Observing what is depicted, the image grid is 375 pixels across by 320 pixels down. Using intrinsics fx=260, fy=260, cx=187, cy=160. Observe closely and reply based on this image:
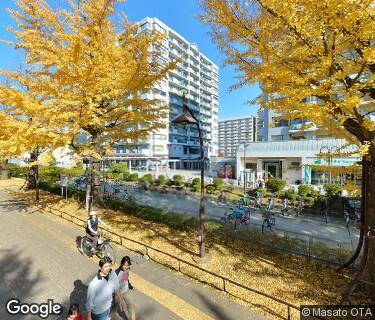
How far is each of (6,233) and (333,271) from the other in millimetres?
11872

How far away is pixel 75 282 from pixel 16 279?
162cm

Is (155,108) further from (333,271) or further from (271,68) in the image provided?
(333,271)

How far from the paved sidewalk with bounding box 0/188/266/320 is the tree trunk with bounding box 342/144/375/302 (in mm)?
2424

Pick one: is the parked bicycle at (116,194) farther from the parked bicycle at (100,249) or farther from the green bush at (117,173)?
the parked bicycle at (100,249)

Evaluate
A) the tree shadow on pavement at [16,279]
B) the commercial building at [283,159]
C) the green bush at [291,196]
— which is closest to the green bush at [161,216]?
the tree shadow on pavement at [16,279]

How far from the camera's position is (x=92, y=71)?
8930mm

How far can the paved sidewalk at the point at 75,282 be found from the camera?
5625 mm

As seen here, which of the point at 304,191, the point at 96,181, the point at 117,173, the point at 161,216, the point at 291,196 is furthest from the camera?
the point at 117,173

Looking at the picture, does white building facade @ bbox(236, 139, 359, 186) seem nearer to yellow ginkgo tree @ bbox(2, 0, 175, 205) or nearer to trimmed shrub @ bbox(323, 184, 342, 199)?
trimmed shrub @ bbox(323, 184, 342, 199)

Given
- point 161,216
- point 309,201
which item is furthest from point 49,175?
point 309,201

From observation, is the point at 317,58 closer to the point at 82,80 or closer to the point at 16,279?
the point at 82,80

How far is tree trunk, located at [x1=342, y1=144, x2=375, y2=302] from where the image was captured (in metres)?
5.68
